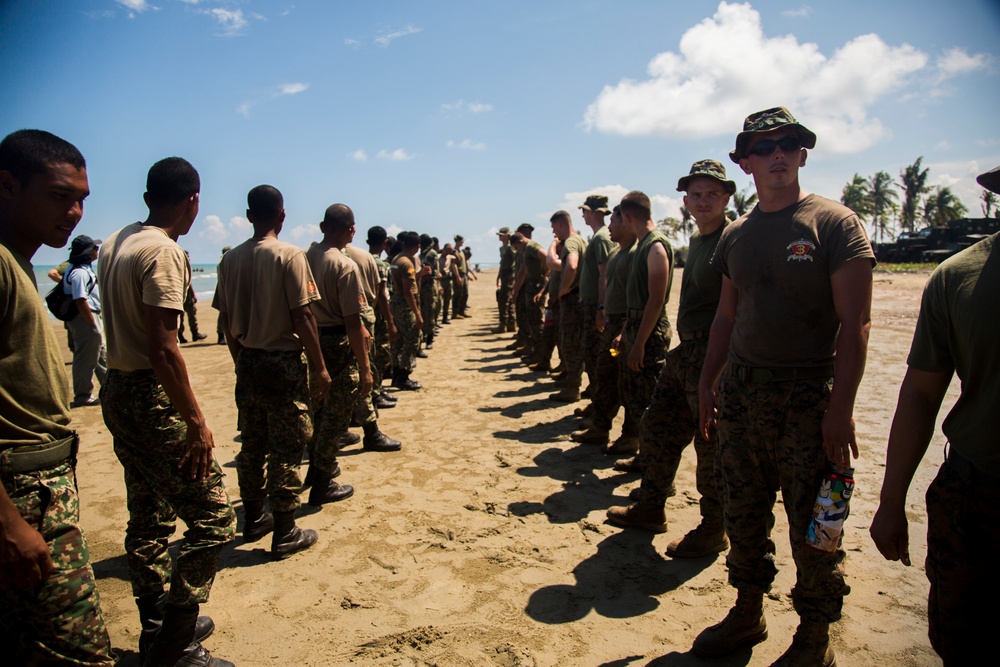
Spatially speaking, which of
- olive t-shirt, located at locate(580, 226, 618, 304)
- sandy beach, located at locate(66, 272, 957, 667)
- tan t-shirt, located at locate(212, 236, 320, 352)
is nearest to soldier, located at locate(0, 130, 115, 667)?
sandy beach, located at locate(66, 272, 957, 667)

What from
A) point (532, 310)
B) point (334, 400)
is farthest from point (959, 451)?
point (532, 310)

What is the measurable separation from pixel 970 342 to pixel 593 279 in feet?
17.6

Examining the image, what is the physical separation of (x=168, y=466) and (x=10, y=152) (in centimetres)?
147

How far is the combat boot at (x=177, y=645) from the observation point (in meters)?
2.74

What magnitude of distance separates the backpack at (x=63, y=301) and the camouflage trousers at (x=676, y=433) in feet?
25.7

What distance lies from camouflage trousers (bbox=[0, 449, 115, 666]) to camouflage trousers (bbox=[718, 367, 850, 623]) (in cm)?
269

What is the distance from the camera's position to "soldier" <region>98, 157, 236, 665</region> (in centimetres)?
262

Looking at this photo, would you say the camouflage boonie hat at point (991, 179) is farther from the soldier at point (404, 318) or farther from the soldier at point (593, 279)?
the soldier at point (404, 318)

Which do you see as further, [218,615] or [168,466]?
[218,615]

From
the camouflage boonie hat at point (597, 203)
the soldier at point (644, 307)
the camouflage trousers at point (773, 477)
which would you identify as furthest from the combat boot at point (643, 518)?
the camouflage boonie hat at point (597, 203)

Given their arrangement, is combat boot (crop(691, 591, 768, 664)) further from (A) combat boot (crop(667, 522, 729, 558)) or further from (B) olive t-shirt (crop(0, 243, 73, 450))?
(B) olive t-shirt (crop(0, 243, 73, 450))

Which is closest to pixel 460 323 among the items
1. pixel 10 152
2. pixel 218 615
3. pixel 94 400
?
pixel 94 400

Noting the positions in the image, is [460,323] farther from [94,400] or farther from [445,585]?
[445,585]

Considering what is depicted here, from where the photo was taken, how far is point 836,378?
245cm
